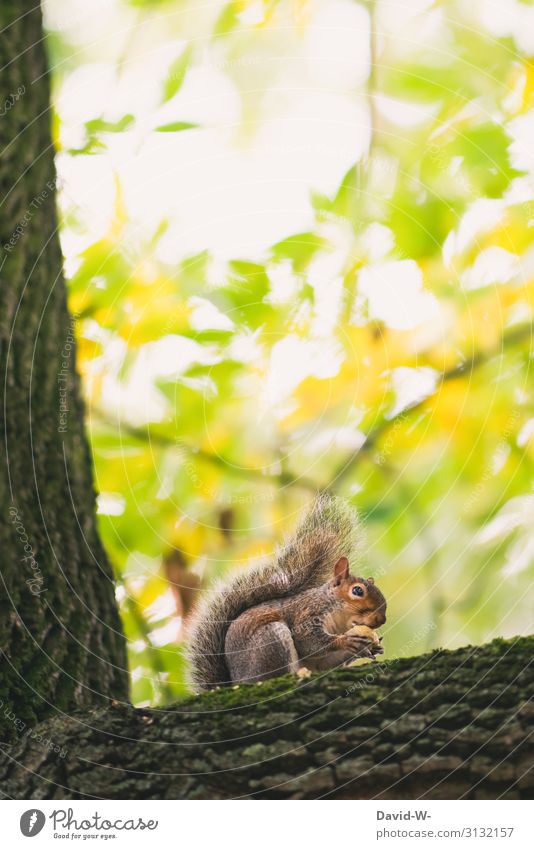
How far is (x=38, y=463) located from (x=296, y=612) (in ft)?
1.61

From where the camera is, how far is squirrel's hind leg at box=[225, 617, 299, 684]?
1.25 m

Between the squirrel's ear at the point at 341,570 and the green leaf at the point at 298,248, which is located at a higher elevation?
the green leaf at the point at 298,248

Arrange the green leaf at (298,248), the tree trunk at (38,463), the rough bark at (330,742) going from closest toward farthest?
1. the rough bark at (330,742)
2. the tree trunk at (38,463)
3. the green leaf at (298,248)

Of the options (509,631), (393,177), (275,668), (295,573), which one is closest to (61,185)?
(393,177)

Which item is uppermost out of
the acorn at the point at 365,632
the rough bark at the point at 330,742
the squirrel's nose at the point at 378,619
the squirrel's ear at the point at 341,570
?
the squirrel's ear at the point at 341,570

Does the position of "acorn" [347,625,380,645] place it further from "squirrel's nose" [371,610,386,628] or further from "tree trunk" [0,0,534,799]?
"tree trunk" [0,0,534,799]

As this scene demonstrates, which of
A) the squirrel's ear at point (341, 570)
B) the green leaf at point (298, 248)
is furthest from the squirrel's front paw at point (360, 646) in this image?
the green leaf at point (298, 248)

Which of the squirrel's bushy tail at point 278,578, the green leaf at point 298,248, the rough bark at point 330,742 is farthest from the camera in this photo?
the green leaf at point 298,248

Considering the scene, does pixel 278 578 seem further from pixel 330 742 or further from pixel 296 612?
pixel 330 742

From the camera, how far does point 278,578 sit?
1435 millimetres

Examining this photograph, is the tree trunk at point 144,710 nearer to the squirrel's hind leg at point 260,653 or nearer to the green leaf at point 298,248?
the squirrel's hind leg at point 260,653

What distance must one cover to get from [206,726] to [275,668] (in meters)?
0.19

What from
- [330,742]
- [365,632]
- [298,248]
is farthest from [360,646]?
[298,248]

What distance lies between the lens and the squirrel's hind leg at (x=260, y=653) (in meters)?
1.25
